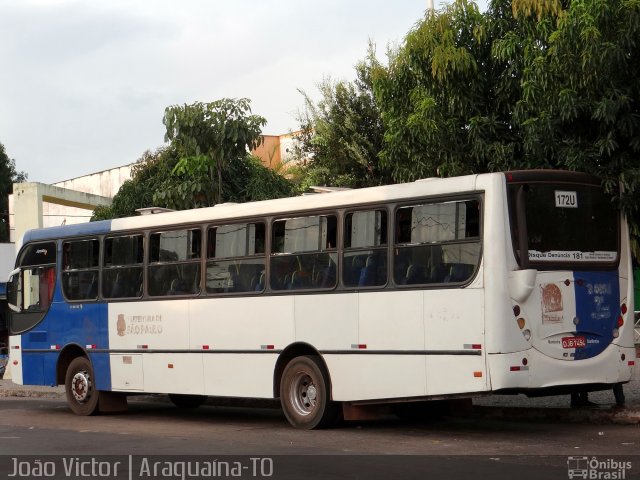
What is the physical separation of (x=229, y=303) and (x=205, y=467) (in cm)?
511

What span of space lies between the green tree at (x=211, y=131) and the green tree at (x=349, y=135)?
7.77m

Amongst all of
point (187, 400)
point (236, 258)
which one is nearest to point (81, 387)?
point (187, 400)

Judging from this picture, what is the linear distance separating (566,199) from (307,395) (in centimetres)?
416

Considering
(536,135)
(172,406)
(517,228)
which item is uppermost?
(536,135)

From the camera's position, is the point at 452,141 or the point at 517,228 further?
the point at 452,141

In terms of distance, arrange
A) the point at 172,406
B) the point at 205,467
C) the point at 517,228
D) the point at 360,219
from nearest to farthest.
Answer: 1. the point at 205,467
2. the point at 517,228
3. the point at 360,219
4. the point at 172,406

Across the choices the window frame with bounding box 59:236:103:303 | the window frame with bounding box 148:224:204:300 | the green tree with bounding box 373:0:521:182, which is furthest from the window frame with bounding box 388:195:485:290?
the window frame with bounding box 59:236:103:303

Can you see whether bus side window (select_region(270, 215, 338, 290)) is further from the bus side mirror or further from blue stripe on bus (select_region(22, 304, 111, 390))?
the bus side mirror

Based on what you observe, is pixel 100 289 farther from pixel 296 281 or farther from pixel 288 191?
pixel 288 191

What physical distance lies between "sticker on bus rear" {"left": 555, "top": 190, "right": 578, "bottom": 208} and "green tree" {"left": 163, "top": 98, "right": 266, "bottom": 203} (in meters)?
12.5

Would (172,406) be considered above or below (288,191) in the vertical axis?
below

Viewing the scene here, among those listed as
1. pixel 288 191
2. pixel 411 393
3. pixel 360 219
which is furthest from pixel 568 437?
pixel 288 191

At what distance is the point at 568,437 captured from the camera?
42.7 ft

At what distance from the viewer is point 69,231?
1888cm
